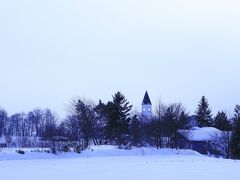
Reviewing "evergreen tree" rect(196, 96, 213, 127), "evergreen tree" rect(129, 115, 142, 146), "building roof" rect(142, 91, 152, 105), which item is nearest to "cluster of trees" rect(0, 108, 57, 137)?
"building roof" rect(142, 91, 152, 105)

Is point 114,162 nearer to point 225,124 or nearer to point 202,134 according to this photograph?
point 202,134

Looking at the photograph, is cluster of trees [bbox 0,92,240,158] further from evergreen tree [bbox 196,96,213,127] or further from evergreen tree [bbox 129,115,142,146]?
evergreen tree [bbox 196,96,213,127]

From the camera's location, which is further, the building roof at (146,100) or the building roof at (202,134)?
the building roof at (146,100)

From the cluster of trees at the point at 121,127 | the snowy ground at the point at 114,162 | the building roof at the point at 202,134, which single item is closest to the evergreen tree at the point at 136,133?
the cluster of trees at the point at 121,127

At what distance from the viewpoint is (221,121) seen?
82312mm

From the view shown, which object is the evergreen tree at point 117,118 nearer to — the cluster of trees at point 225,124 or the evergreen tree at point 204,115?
the cluster of trees at point 225,124

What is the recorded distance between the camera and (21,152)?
31.9 m

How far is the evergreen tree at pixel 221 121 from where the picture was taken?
3122 inches

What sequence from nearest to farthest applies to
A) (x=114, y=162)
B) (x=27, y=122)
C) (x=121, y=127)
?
(x=114, y=162) < (x=121, y=127) < (x=27, y=122)

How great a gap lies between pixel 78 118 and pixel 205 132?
77.9 ft

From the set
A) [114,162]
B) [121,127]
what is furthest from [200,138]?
[114,162]

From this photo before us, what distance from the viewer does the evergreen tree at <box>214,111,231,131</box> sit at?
260ft

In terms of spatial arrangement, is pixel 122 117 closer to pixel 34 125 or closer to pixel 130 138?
pixel 130 138

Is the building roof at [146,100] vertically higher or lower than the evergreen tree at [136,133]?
higher
